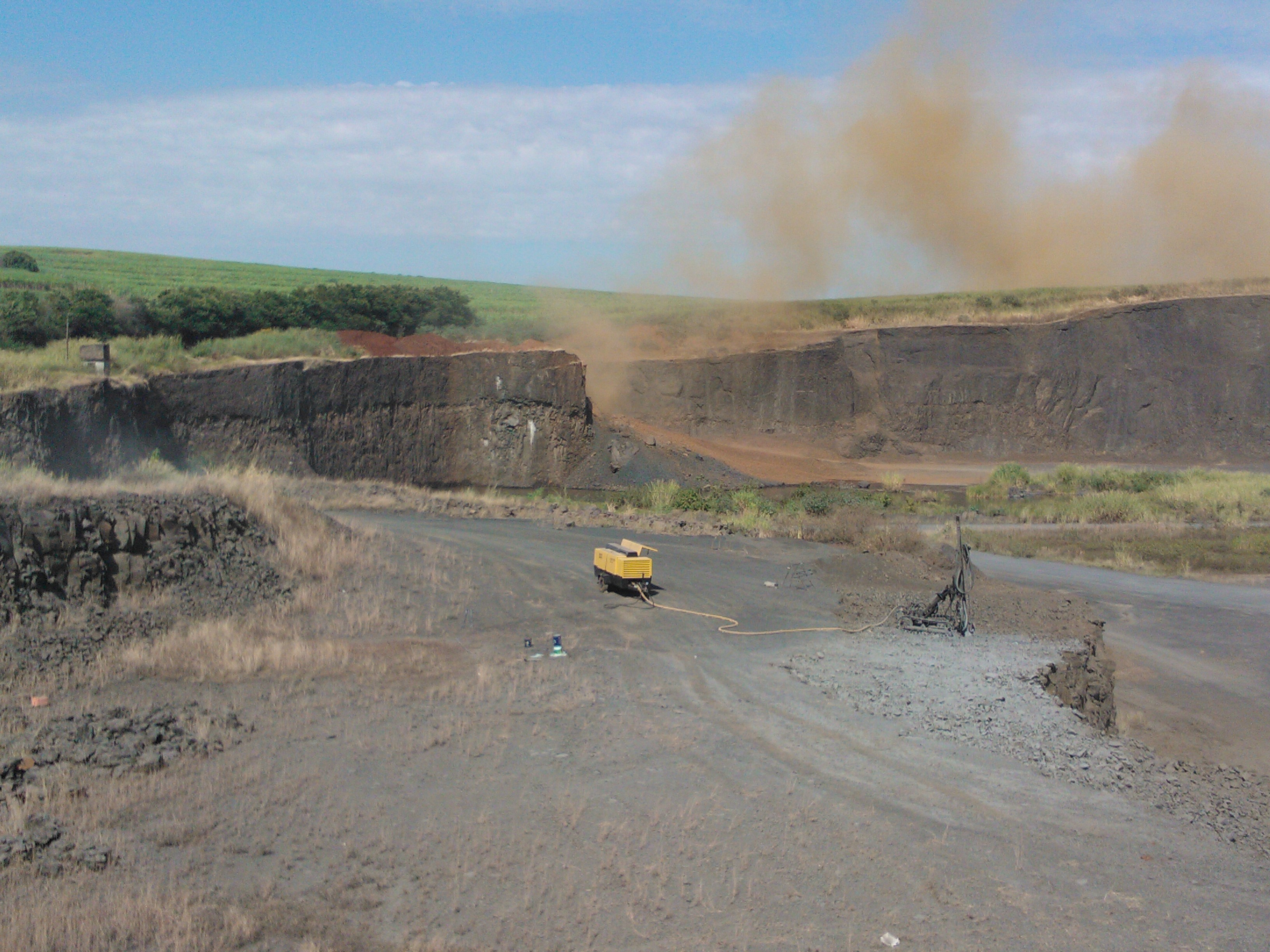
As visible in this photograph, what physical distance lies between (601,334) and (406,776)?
46.9 metres

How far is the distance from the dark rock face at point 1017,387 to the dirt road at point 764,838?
3948cm

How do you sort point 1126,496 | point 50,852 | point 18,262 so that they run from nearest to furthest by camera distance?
1. point 50,852
2. point 1126,496
3. point 18,262

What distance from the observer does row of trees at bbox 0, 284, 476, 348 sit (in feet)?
117

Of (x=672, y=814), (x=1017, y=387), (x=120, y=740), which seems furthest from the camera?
(x=1017, y=387)

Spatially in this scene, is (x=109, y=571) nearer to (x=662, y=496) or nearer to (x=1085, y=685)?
(x=1085, y=685)

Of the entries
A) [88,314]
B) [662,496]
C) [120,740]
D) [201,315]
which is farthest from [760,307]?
[120,740]

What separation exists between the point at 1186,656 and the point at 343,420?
27101mm

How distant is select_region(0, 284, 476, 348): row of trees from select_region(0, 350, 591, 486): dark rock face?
6037 millimetres

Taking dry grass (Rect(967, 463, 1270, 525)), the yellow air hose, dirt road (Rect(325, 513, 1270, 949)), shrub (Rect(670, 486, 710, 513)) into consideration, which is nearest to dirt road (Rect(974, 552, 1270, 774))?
dirt road (Rect(325, 513, 1270, 949))

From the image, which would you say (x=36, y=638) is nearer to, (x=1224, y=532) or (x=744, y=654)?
(x=744, y=654)

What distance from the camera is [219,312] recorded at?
4566cm

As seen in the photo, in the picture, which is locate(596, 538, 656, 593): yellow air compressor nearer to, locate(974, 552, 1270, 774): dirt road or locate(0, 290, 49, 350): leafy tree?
locate(974, 552, 1270, 774): dirt road

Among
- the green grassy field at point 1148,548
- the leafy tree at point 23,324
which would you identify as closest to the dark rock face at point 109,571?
the leafy tree at point 23,324

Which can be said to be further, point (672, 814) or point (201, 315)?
point (201, 315)
